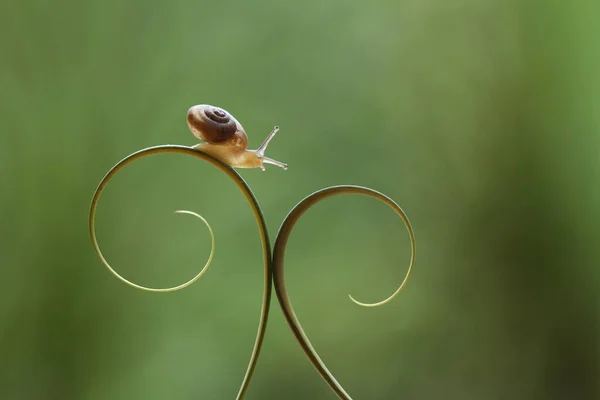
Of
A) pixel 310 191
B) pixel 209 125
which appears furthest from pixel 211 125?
pixel 310 191

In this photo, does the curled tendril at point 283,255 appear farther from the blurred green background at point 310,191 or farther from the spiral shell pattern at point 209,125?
the blurred green background at point 310,191

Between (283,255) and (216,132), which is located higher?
(216,132)

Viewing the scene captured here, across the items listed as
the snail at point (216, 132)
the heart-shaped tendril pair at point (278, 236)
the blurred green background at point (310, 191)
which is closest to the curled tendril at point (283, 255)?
the heart-shaped tendril pair at point (278, 236)

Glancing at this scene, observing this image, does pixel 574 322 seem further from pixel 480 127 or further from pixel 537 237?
pixel 480 127

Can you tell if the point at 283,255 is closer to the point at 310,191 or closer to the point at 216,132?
the point at 216,132

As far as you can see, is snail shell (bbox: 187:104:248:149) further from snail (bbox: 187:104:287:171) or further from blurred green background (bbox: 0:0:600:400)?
blurred green background (bbox: 0:0:600:400)

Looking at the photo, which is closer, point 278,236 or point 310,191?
point 278,236

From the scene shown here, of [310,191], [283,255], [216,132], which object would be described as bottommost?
[310,191]

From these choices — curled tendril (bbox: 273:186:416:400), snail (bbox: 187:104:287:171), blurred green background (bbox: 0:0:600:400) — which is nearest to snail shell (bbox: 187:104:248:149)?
snail (bbox: 187:104:287:171)
